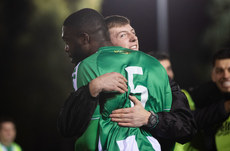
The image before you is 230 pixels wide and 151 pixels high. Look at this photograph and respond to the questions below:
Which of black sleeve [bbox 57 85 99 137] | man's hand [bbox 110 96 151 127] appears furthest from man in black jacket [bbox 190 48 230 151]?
black sleeve [bbox 57 85 99 137]

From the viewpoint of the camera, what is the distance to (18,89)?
17.4 m

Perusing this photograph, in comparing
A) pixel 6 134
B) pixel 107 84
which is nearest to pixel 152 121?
pixel 107 84

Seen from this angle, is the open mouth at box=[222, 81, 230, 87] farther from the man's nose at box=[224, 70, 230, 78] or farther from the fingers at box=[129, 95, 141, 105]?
the fingers at box=[129, 95, 141, 105]

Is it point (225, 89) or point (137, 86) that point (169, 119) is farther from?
point (225, 89)

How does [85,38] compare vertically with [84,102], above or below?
above

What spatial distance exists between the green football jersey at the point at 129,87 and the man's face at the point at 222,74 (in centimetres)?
171

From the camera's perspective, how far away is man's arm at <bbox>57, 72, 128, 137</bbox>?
2.41 meters

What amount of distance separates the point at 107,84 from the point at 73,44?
1.25 ft

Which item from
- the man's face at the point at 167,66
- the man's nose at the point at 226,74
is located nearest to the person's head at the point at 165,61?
the man's face at the point at 167,66

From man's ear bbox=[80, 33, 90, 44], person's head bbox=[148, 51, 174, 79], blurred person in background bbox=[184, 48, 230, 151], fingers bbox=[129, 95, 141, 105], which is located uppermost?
man's ear bbox=[80, 33, 90, 44]

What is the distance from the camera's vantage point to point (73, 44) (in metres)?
2.64

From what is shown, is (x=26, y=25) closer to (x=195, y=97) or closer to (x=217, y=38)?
(x=217, y=38)

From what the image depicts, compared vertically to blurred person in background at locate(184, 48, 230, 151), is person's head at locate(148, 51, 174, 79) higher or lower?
higher

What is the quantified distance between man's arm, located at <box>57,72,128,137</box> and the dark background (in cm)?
1298
